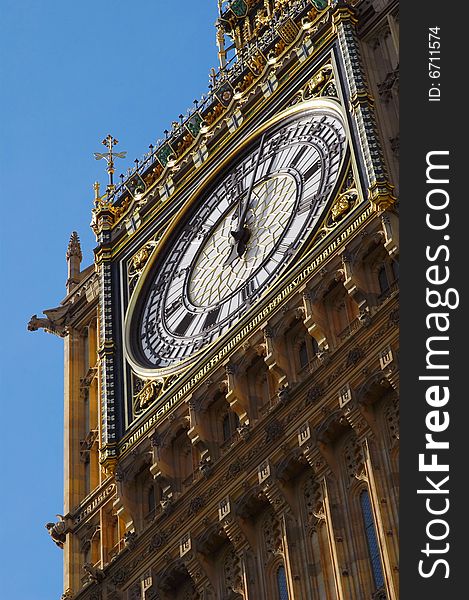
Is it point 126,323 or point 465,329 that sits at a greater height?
point 126,323

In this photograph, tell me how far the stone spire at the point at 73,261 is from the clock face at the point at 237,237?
334cm

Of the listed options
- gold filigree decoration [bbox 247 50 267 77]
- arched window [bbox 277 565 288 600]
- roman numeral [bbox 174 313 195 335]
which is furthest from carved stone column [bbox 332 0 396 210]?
arched window [bbox 277 565 288 600]

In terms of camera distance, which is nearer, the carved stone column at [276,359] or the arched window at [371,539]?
the arched window at [371,539]

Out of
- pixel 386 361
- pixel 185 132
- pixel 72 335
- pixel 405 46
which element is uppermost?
pixel 185 132

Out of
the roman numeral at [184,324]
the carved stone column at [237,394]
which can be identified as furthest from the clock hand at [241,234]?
the carved stone column at [237,394]

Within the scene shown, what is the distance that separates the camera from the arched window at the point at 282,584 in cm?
2338

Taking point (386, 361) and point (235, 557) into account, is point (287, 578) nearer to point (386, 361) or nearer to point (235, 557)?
point (235, 557)

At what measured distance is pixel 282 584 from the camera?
23.5 metres

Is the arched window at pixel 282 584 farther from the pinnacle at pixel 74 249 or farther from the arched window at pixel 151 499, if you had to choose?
the pinnacle at pixel 74 249

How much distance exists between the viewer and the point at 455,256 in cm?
1861

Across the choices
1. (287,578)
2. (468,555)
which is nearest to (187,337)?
(287,578)

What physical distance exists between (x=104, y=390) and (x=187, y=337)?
69.4 inches

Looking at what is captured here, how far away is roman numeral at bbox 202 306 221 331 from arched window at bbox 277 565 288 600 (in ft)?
15.4

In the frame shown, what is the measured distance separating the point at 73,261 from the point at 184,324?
570 centimetres
